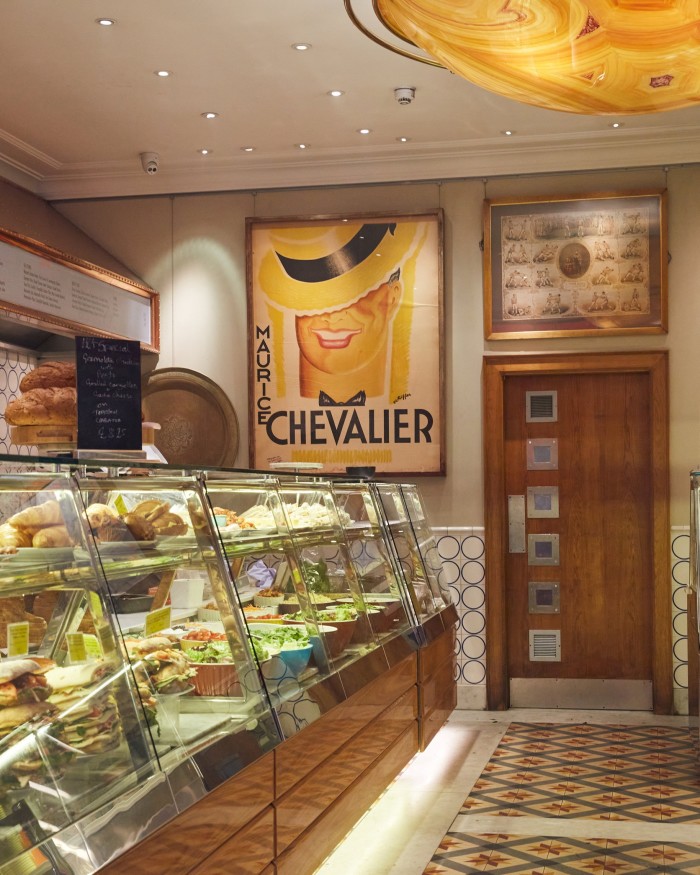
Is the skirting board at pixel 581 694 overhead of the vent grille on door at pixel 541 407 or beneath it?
beneath

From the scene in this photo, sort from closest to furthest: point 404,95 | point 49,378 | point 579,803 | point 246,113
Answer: point 49,378 < point 579,803 < point 404,95 < point 246,113

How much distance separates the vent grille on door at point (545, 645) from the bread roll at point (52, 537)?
Result: 4.84 meters

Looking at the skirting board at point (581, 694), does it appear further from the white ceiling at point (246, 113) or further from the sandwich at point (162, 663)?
the sandwich at point (162, 663)

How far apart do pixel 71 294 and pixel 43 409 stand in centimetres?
325

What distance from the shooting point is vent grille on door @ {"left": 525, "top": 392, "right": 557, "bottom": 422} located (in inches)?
258

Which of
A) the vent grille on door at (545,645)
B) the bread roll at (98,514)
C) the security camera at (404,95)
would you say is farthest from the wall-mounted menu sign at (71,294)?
the bread roll at (98,514)

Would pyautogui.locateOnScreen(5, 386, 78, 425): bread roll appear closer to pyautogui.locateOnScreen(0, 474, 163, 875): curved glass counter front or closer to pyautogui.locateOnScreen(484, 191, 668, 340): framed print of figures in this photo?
pyautogui.locateOnScreen(0, 474, 163, 875): curved glass counter front

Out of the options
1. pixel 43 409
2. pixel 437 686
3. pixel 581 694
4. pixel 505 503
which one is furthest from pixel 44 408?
pixel 581 694

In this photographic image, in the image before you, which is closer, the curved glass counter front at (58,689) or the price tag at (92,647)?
the curved glass counter front at (58,689)

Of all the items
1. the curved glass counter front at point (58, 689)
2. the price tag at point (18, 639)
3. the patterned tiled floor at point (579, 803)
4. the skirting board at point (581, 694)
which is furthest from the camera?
the skirting board at point (581, 694)

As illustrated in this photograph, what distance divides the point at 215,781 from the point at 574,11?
2.35 m

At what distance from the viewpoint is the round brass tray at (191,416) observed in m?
6.81

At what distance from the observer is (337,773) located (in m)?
3.14

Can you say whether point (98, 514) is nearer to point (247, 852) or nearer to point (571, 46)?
point (247, 852)
